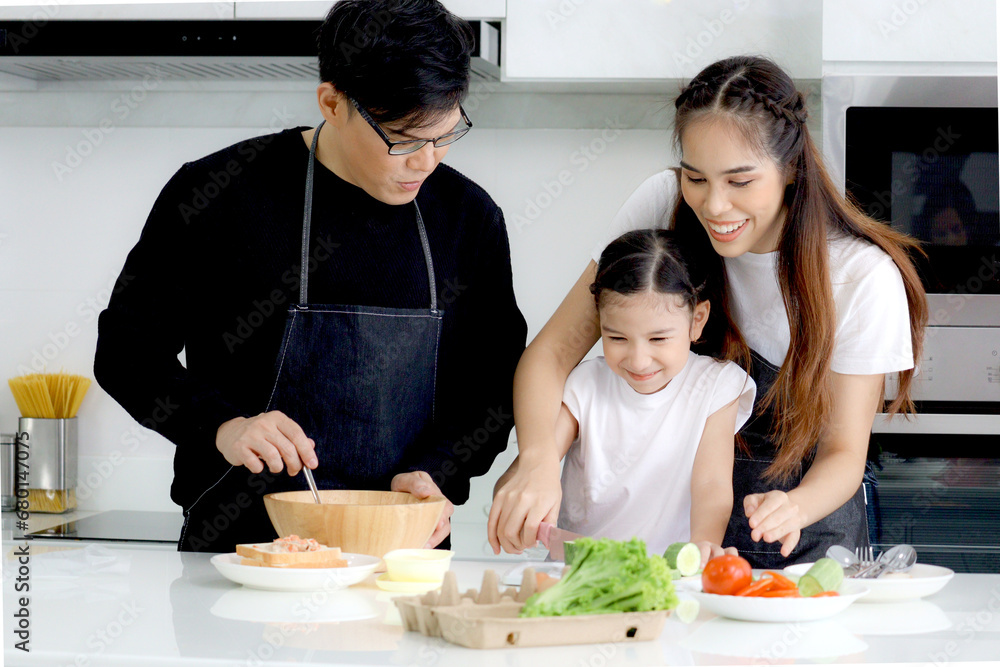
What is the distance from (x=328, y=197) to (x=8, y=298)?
1481mm

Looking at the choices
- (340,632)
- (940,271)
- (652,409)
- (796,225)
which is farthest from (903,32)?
(340,632)

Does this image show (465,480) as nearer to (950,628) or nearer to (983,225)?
(950,628)

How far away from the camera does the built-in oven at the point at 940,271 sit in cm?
206

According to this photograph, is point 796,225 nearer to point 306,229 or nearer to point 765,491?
point 765,491

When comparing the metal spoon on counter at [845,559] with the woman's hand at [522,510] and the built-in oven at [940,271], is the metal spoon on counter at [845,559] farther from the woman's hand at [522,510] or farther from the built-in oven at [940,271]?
the built-in oven at [940,271]

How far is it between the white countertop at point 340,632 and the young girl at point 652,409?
43 cm

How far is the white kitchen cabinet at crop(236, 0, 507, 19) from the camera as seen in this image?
2.13 m

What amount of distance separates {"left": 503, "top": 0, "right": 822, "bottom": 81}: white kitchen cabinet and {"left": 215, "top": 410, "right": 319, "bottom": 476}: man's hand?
1190mm

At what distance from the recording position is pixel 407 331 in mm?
1487

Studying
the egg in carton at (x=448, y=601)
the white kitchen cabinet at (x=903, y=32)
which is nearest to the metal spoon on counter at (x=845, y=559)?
the egg in carton at (x=448, y=601)

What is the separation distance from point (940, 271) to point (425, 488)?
137 centimetres

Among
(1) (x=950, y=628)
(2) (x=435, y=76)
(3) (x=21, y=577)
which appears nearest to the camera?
Result: (1) (x=950, y=628)

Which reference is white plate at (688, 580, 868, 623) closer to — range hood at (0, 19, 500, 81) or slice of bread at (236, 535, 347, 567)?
slice of bread at (236, 535, 347, 567)

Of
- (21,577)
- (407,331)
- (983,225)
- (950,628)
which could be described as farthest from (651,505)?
(983,225)
